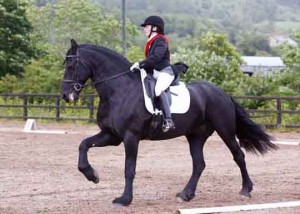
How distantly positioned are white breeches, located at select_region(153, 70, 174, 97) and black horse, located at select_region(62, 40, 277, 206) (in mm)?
215

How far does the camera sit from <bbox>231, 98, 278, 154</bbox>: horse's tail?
32.7ft

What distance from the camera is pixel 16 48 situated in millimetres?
39094

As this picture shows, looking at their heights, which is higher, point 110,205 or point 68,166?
point 110,205

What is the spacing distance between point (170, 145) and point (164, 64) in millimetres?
9594

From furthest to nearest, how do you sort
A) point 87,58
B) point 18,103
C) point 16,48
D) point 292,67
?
point 16,48 < point 292,67 < point 18,103 < point 87,58

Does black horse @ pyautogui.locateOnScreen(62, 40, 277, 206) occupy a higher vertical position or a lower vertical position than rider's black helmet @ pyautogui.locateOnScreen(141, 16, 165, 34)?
lower

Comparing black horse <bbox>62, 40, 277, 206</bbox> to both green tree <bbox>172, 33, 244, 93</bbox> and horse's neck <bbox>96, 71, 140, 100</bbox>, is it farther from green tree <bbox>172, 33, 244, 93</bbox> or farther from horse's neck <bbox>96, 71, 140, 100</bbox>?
green tree <bbox>172, 33, 244, 93</bbox>

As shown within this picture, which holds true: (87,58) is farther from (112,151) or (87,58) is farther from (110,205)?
(112,151)

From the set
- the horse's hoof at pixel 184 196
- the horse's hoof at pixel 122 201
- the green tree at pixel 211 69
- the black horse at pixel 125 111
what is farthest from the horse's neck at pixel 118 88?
the green tree at pixel 211 69

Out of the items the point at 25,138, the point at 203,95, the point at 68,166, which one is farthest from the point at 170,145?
the point at 203,95

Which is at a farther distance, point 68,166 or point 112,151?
point 112,151

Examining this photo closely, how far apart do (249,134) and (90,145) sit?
2.50m

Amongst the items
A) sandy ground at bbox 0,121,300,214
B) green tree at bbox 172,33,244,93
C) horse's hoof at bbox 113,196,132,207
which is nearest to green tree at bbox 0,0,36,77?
green tree at bbox 172,33,244,93

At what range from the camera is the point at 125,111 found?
863 centimetres
